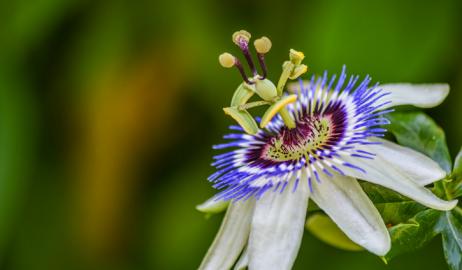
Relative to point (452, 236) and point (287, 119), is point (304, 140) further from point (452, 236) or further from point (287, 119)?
point (452, 236)

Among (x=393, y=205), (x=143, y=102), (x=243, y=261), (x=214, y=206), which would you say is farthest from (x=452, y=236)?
(x=143, y=102)

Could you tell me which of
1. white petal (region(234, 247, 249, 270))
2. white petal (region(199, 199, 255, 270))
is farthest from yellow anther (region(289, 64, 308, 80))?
white petal (region(234, 247, 249, 270))

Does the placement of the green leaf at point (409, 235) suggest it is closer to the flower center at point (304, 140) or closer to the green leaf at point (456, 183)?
the green leaf at point (456, 183)

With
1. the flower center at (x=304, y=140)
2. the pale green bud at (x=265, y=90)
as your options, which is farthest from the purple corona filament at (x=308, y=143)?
the pale green bud at (x=265, y=90)

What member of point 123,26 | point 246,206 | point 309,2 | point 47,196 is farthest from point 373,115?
point 47,196

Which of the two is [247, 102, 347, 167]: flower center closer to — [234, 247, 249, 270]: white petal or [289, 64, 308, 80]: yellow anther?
[289, 64, 308, 80]: yellow anther

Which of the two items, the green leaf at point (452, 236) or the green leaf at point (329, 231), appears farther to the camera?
the green leaf at point (329, 231)
